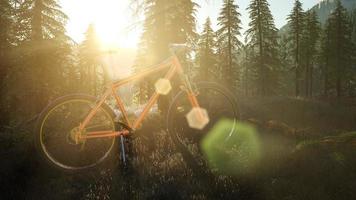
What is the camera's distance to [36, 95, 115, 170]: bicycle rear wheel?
5395 millimetres

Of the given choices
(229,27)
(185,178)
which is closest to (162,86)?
(185,178)

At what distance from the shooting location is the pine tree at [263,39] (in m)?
43.3

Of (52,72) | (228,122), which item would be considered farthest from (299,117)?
(228,122)

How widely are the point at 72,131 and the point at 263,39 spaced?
4151 cm

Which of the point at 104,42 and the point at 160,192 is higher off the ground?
the point at 104,42

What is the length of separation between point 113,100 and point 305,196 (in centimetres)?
321

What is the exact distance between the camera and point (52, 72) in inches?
827

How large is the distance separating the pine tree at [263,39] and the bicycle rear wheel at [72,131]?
3973 cm

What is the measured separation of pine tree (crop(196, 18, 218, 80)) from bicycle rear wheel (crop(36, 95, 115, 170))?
1506 inches

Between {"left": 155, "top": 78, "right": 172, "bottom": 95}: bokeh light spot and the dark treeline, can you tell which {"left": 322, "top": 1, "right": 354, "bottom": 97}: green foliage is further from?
{"left": 155, "top": 78, "right": 172, "bottom": 95}: bokeh light spot

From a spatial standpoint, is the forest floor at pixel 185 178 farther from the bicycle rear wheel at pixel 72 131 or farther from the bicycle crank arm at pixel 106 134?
the bicycle crank arm at pixel 106 134

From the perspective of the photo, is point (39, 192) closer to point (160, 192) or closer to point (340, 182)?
point (160, 192)

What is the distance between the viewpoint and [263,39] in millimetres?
44188

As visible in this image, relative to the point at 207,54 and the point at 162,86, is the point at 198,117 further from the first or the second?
the point at 207,54
